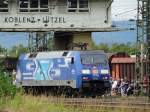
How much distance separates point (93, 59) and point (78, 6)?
15.0 meters

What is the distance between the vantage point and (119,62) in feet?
129

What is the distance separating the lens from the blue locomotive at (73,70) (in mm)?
31248

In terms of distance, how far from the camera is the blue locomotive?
103ft

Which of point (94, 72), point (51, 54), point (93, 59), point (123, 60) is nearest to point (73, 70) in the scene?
point (94, 72)

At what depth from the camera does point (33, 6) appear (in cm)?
4597

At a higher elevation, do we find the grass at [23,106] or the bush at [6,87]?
the bush at [6,87]

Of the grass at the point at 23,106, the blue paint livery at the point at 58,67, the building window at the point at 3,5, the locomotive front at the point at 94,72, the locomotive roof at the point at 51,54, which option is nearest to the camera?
the grass at the point at 23,106

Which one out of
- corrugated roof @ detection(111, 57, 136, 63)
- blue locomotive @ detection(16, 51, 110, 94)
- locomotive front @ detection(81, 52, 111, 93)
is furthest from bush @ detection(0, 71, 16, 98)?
corrugated roof @ detection(111, 57, 136, 63)

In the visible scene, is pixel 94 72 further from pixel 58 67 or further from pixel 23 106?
pixel 23 106

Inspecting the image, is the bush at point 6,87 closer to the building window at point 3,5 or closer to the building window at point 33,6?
the building window at point 3,5

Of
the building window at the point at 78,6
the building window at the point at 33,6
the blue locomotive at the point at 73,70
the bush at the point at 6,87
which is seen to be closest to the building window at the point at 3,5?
the building window at the point at 33,6

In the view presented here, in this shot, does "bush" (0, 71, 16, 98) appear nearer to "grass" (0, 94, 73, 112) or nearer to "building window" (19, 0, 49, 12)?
"grass" (0, 94, 73, 112)

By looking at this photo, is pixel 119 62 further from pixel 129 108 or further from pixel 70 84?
pixel 129 108

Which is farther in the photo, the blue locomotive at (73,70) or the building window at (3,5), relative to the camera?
the building window at (3,5)
